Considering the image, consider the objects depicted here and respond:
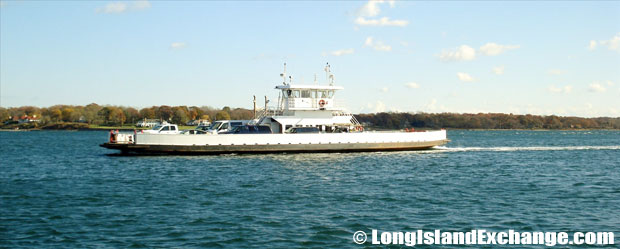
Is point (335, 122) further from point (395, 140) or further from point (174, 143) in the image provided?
point (174, 143)

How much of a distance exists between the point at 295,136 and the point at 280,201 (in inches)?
841

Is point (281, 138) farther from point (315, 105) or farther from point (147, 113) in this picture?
point (147, 113)

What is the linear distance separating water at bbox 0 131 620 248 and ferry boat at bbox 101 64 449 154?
401 centimetres

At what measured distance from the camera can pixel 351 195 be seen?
22422 millimetres

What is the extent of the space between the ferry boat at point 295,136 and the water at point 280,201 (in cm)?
401

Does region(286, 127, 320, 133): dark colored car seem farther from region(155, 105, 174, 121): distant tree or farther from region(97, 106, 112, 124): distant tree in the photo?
region(97, 106, 112, 124): distant tree

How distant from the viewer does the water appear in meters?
15.5

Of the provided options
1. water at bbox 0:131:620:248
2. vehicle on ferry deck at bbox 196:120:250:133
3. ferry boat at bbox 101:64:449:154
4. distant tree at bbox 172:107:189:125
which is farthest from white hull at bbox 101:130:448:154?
distant tree at bbox 172:107:189:125

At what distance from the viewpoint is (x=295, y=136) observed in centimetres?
4200

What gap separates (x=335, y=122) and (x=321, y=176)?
17.0 metres

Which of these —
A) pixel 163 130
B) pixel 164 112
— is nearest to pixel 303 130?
pixel 163 130

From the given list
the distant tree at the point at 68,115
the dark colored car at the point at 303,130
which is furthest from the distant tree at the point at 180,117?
the dark colored car at the point at 303,130

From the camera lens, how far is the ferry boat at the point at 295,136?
1565 inches

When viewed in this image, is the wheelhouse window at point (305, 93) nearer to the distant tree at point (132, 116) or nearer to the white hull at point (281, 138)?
the white hull at point (281, 138)
